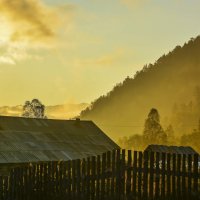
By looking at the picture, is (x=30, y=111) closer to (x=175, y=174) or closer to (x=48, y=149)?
(x=48, y=149)

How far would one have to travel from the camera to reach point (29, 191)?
47.4 ft

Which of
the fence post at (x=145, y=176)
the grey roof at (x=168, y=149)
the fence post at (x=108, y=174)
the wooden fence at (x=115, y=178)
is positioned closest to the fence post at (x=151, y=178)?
the wooden fence at (x=115, y=178)

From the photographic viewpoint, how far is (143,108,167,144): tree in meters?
152

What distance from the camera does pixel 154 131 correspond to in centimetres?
15538

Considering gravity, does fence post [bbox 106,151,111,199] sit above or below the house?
below

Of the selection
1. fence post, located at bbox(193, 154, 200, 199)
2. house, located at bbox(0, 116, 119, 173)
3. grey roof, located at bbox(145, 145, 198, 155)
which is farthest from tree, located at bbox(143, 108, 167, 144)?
fence post, located at bbox(193, 154, 200, 199)

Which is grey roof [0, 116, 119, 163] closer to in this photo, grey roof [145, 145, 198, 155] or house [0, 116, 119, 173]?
house [0, 116, 119, 173]

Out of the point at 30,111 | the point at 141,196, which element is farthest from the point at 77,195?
the point at 30,111

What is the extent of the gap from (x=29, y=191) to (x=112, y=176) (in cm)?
355

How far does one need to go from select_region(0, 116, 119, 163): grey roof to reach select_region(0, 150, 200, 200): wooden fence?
69.6 ft

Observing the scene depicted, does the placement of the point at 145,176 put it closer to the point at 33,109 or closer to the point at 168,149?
the point at 168,149

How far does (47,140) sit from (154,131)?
115 meters

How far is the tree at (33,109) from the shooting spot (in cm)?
11944

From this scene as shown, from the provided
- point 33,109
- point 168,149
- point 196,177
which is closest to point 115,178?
point 196,177
